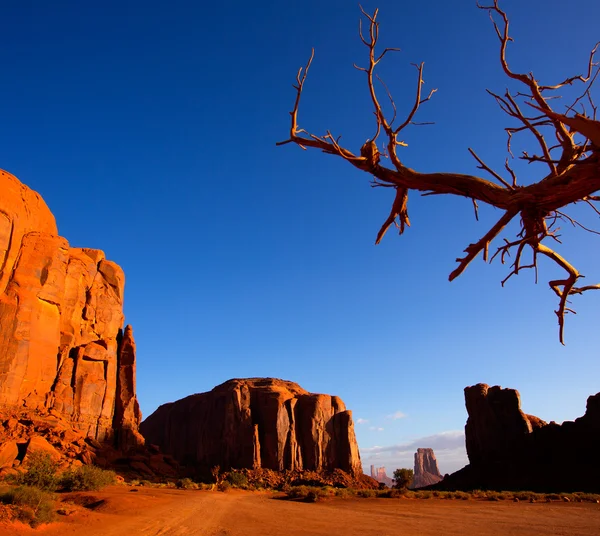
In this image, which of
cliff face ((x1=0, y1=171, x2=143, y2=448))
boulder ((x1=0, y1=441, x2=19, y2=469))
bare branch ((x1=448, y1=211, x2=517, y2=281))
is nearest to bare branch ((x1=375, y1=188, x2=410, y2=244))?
bare branch ((x1=448, y1=211, x2=517, y2=281))

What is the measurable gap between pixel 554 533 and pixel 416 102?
12.1 metres

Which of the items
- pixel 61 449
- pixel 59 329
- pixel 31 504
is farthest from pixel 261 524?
pixel 59 329

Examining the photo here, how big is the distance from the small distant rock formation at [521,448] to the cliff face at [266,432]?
18287mm

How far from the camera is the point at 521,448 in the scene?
5272cm

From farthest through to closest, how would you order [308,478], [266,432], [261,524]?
[266,432] → [308,478] → [261,524]

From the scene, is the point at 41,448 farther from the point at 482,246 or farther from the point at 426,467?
the point at 426,467

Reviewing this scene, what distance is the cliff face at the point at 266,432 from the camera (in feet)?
212

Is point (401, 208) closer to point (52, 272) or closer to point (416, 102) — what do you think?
point (416, 102)

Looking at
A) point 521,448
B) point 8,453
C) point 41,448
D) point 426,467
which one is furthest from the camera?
point 426,467

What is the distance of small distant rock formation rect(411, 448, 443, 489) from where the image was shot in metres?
145

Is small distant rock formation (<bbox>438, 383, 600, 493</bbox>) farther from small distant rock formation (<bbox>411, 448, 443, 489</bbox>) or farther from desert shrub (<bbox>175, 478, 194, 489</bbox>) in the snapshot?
small distant rock formation (<bbox>411, 448, 443, 489</bbox>)

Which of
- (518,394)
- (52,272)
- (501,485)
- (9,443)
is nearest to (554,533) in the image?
(9,443)

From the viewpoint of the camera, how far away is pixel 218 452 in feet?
220

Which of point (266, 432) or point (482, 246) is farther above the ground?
point (266, 432)
